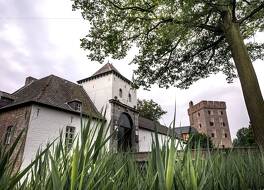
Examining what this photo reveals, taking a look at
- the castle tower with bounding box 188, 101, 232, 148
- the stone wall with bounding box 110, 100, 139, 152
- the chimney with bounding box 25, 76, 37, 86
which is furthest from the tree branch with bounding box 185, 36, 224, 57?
the castle tower with bounding box 188, 101, 232, 148

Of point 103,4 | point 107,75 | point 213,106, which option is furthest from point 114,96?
point 213,106

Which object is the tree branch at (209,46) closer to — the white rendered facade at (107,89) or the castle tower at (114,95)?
the castle tower at (114,95)

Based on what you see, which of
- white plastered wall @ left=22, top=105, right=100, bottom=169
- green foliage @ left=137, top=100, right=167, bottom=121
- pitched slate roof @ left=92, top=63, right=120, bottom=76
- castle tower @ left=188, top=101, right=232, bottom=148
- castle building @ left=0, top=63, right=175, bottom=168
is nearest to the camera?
white plastered wall @ left=22, top=105, right=100, bottom=169

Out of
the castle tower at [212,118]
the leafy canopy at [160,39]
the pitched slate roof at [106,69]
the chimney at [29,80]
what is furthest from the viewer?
the castle tower at [212,118]

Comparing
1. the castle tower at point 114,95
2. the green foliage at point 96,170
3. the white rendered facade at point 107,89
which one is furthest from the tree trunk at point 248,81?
the white rendered facade at point 107,89

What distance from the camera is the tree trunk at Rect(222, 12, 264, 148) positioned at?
20.7ft

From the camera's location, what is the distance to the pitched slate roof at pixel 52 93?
52.2 feet

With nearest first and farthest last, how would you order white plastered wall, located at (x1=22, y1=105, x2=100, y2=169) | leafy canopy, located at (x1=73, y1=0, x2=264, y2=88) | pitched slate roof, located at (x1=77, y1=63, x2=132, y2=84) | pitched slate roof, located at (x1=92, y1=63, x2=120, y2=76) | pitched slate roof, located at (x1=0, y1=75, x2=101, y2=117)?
1. leafy canopy, located at (x1=73, y1=0, x2=264, y2=88)
2. white plastered wall, located at (x1=22, y1=105, x2=100, y2=169)
3. pitched slate roof, located at (x1=0, y1=75, x2=101, y2=117)
4. pitched slate roof, located at (x1=77, y1=63, x2=132, y2=84)
5. pitched slate roof, located at (x1=92, y1=63, x2=120, y2=76)

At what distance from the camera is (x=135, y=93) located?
2478 cm

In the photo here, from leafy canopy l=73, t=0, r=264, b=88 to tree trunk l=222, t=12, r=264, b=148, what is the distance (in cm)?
81

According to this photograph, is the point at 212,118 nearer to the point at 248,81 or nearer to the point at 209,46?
the point at 209,46

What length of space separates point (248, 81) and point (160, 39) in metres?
4.08

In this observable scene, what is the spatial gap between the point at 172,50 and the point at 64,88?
12875mm

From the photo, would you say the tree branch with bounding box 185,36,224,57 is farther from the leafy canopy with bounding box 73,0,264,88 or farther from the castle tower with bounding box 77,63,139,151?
the castle tower with bounding box 77,63,139,151
